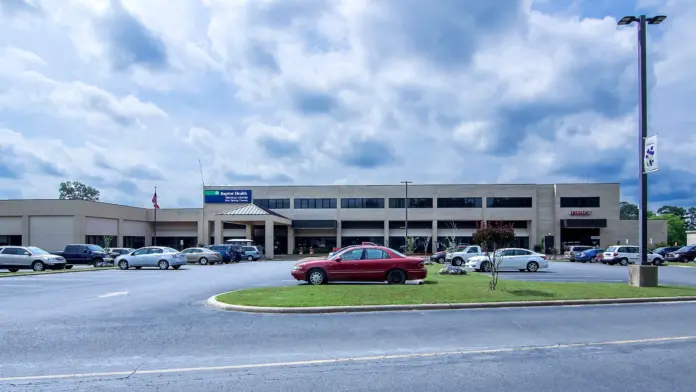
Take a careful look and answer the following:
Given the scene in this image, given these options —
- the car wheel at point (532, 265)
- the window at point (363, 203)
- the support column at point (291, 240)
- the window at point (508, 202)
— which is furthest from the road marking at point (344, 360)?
the support column at point (291, 240)

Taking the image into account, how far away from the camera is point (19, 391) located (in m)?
6.55

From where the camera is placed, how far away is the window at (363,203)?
2872 inches

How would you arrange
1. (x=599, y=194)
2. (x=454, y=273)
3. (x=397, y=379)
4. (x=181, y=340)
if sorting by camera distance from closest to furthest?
1. (x=397, y=379)
2. (x=181, y=340)
3. (x=454, y=273)
4. (x=599, y=194)

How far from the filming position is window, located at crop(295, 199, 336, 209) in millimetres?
73938

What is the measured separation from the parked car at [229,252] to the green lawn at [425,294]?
2964cm

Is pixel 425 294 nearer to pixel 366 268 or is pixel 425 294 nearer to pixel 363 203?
pixel 366 268

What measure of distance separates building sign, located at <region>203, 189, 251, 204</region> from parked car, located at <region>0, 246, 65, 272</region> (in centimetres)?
4114

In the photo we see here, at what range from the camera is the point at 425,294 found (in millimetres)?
14758

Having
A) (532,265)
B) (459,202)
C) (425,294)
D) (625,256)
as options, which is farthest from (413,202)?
(425,294)

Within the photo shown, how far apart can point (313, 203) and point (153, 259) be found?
40.8 meters

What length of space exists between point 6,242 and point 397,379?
63.0 m

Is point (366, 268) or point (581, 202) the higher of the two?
point (581, 202)

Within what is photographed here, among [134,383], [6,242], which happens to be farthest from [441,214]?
[134,383]

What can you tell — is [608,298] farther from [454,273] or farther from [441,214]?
[441,214]
